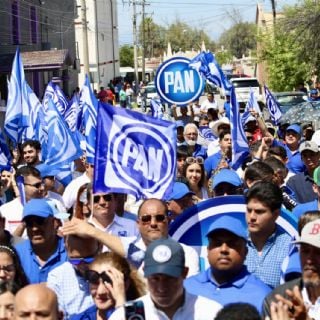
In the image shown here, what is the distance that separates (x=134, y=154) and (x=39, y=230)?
1125 mm

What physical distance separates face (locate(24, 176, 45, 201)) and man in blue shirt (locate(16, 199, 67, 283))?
6.90 ft

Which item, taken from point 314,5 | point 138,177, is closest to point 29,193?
point 138,177

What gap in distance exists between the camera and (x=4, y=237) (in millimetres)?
6848

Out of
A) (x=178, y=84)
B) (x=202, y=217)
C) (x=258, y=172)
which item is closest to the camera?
(x=202, y=217)

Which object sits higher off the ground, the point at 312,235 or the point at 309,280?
the point at 312,235

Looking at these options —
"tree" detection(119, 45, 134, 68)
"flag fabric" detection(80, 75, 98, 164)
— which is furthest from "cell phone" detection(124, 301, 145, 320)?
"tree" detection(119, 45, 134, 68)

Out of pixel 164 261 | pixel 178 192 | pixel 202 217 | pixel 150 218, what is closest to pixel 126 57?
pixel 178 192

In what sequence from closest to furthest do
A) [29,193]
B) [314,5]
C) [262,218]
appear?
1. [262,218]
2. [29,193]
3. [314,5]

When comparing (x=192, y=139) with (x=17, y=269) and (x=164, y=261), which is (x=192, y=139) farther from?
(x=164, y=261)

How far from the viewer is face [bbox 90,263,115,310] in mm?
5055

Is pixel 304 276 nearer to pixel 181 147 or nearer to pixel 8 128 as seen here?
pixel 181 147

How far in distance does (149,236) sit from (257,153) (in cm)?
396

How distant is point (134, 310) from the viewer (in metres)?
4.73

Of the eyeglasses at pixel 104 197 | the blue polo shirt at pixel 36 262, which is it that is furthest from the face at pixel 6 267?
the eyeglasses at pixel 104 197
